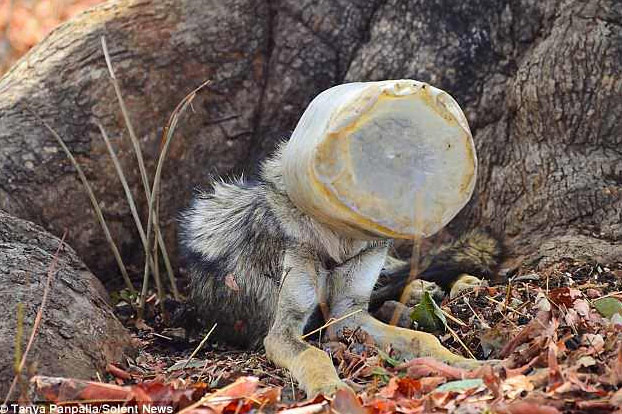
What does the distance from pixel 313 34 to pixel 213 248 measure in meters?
1.89

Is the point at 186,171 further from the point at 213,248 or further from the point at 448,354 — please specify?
the point at 448,354

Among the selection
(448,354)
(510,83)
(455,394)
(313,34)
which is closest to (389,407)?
(455,394)

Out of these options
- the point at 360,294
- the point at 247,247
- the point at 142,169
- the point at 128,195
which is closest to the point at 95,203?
the point at 128,195

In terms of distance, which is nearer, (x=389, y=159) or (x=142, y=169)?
(x=389, y=159)

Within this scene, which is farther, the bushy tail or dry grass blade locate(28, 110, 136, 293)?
dry grass blade locate(28, 110, 136, 293)

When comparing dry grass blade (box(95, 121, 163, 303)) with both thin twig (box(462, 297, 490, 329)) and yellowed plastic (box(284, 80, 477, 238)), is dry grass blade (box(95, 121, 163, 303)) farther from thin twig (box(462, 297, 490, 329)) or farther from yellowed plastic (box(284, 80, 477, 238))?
yellowed plastic (box(284, 80, 477, 238))

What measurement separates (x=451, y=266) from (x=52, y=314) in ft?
7.74

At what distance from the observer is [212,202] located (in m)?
5.23

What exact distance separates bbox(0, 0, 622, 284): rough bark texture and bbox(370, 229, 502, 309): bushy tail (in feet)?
0.63

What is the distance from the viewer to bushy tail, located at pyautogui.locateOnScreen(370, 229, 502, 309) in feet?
17.4

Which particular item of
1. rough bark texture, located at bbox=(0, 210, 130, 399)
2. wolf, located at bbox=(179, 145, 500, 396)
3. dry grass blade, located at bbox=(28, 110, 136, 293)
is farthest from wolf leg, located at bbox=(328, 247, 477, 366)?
dry grass blade, located at bbox=(28, 110, 136, 293)

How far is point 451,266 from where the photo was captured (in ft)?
17.9

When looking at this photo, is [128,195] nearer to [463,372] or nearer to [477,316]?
[477,316]

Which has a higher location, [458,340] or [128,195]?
[128,195]
